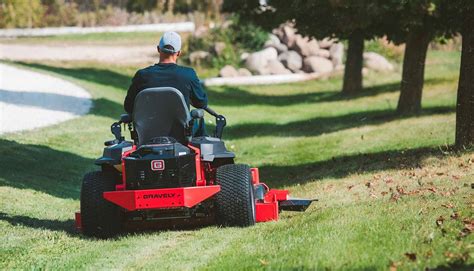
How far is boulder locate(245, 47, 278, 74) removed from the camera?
4250 centimetres

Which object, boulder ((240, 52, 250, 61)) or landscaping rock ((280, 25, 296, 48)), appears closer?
boulder ((240, 52, 250, 61))

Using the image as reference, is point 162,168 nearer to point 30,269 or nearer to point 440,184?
point 30,269

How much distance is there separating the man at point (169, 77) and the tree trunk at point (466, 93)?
5.74 meters

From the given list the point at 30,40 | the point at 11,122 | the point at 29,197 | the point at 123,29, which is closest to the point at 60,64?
the point at 30,40

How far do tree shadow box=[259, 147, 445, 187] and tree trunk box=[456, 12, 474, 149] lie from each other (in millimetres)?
439

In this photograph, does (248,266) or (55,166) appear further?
(55,166)

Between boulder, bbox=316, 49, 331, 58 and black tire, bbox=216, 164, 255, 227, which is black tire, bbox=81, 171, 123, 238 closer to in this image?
black tire, bbox=216, 164, 255, 227

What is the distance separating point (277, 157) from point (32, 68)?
21403 mm

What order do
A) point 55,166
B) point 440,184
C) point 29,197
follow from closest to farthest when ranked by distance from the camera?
point 440,184
point 29,197
point 55,166

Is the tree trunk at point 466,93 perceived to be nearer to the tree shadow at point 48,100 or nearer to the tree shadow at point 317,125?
the tree shadow at point 317,125

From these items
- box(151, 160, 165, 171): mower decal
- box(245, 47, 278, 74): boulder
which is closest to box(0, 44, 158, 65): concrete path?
box(245, 47, 278, 74): boulder

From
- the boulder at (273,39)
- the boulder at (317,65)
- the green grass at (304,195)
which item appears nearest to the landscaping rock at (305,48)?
the boulder at (317,65)

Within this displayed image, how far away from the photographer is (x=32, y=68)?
3825 cm

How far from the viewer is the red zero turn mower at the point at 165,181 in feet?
30.0
